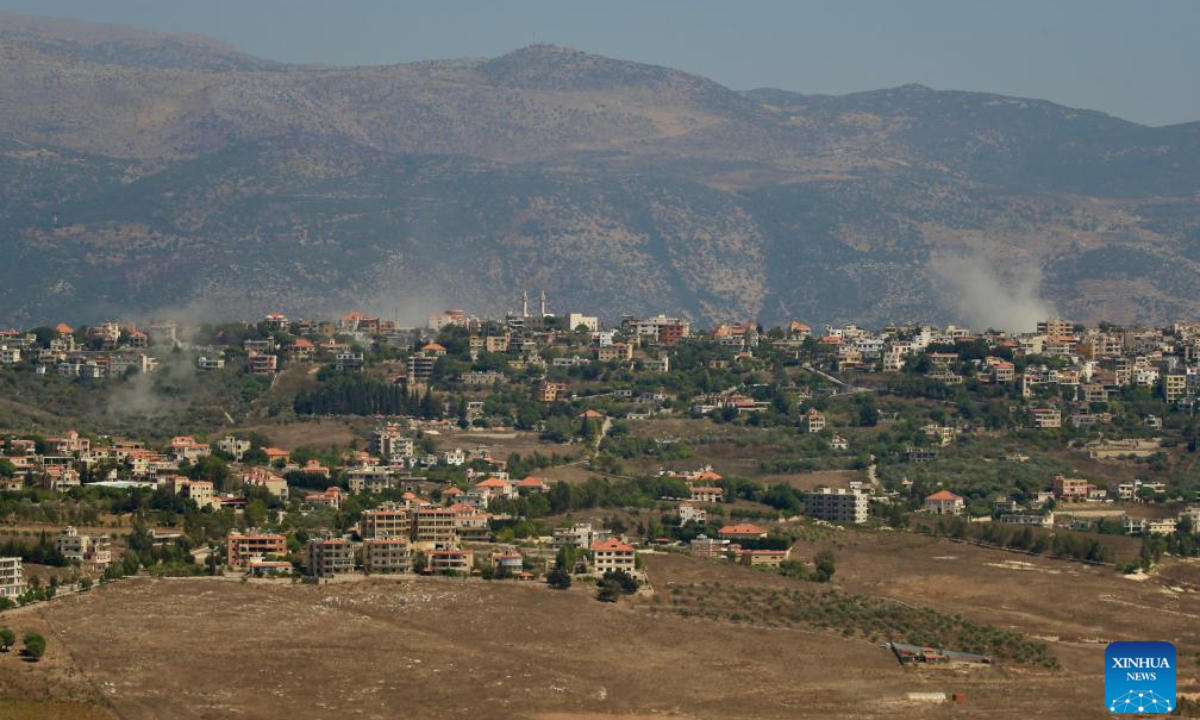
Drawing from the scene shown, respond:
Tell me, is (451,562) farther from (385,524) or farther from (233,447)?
(233,447)

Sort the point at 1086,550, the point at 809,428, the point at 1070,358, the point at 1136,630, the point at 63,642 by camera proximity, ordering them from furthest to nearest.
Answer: the point at 1070,358
the point at 809,428
the point at 1086,550
the point at 1136,630
the point at 63,642

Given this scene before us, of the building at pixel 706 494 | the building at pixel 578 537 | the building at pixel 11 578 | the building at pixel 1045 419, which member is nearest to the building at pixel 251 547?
the building at pixel 11 578

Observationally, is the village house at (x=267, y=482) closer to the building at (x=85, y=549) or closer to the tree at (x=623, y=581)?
the building at (x=85, y=549)

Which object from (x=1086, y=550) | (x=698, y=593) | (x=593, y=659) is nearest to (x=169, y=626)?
(x=593, y=659)

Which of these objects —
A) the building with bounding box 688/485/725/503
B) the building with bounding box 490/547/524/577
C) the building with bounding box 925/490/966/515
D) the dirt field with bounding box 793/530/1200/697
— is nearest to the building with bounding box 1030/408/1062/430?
the building with bounding box 925/490/966/515

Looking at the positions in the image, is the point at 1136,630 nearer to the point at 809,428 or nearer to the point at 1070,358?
the point at 809,428

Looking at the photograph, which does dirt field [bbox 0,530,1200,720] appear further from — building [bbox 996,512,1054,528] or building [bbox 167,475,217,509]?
building [bbox 996,512,1054,528]

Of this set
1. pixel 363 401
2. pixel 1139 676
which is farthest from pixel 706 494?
pixel 1139 676
